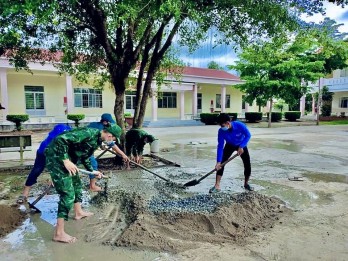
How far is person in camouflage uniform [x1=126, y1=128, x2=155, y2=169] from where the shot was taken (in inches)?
293

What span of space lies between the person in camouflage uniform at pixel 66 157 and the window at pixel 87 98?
18899 mm

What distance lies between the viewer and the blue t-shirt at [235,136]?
5027 millimetres

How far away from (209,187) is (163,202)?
1381mm

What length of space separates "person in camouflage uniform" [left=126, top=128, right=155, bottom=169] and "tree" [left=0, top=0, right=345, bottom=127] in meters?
0.53

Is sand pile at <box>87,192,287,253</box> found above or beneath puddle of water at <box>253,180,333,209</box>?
above

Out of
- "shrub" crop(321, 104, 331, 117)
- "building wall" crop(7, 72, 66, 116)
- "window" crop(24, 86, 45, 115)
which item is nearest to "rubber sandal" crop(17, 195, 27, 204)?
"building wall" crop(7, 72, 66, 116)

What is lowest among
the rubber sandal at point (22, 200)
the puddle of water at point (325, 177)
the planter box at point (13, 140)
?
the puddle of water at point (325, 177)

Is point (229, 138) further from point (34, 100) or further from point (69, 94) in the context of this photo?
point (34, 100)

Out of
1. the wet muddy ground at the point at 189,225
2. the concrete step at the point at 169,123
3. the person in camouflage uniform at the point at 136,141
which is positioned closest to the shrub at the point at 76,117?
the concrete step at the point at 169,123

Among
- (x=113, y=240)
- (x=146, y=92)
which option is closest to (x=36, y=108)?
(x=146, y=92)

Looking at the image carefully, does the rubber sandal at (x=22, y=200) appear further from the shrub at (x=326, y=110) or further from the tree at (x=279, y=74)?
the shrub at (x=326, y=110)

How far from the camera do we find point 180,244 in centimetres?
333

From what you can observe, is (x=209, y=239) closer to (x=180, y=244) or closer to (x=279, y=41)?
(x=180, y=244)

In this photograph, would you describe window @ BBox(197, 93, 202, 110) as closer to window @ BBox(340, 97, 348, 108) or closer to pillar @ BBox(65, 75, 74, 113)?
pillar @ BBox(65, 75, 74, 113)
